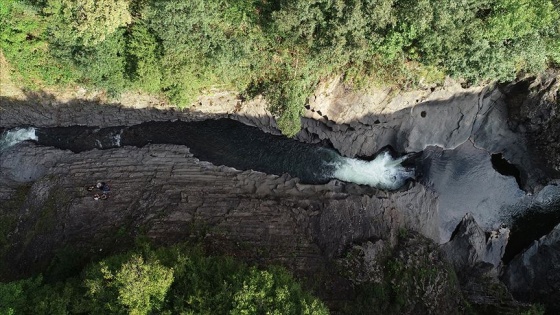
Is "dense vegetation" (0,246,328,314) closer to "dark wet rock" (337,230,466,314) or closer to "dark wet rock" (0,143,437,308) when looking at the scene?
"dark wet rock" (0,143,437,308)

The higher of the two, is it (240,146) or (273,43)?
(273,43)

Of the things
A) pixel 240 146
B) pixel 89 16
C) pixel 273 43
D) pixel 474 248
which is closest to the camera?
pixel 89 16

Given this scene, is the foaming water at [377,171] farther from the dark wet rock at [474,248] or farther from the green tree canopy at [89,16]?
the green tree canopy at [89,16]

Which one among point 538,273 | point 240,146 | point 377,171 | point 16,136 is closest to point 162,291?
point 240,146

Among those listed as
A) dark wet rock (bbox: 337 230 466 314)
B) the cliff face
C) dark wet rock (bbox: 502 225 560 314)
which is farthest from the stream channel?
dark wet rock (bbox: 337 230 466 314)

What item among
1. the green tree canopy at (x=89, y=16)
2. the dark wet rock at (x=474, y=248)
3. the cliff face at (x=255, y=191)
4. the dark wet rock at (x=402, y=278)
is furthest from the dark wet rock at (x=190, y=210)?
the green tree canopy at (x=89, y=16)

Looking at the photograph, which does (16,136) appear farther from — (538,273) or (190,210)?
(538,273)

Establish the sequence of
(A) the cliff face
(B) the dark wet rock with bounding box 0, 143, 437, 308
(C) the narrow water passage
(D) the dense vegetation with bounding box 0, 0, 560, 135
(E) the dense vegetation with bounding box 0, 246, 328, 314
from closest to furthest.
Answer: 1. (E) the dense vegetation with bounding box 0, 246, 328, 314
2. (D) the dense vegetation with bounding box 0, 0, 560, 135
3. (B) the dark wet rock with bounding box 0, 143, 437, 308
4. (A) the cliff face
5. (C) the narrow water passage
